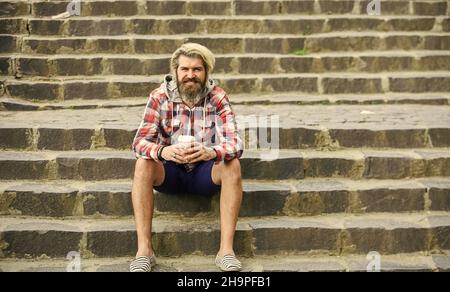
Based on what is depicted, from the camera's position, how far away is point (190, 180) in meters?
3.72

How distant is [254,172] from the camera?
4215mm

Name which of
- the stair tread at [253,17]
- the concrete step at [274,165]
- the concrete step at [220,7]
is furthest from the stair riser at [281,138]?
the concrete step at [220,7]

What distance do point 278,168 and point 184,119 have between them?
0.95 meters

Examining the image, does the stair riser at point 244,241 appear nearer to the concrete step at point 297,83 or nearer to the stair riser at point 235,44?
the concrete step at point 297,83

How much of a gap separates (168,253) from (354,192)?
4.76ft

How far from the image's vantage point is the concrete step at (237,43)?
6191 mm

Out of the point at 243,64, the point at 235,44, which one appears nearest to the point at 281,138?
the point at 243,64

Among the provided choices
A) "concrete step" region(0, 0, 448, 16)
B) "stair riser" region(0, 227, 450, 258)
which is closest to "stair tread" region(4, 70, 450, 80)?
"concrete step" region(0, 0, 448, 16)

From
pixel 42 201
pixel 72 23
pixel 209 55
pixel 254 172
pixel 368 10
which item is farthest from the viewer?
pixel 368 10

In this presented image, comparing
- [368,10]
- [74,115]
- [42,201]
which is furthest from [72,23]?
[368,10]

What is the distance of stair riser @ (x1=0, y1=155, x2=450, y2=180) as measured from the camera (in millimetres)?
4199

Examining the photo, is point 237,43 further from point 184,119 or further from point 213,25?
point 184,119

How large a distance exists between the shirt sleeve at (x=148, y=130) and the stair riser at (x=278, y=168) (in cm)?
66
